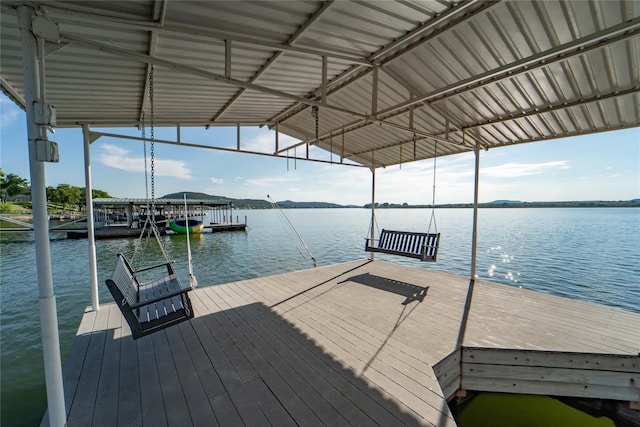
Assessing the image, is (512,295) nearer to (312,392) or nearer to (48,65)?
(312,392)

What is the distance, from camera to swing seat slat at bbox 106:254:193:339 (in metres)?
2.35

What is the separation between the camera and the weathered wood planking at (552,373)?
2.66 m

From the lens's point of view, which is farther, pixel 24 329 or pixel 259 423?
pixel 24 329

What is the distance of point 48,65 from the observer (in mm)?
2406

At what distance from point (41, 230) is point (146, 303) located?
1.01 metres

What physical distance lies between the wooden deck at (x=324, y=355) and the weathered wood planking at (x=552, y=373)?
0.05 feet

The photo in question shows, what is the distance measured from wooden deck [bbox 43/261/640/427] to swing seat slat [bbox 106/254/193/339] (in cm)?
38

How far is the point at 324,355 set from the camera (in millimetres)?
2691

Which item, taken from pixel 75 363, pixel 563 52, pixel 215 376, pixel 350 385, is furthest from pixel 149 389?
pixel 563 52

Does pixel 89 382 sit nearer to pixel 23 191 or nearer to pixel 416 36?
pixel 416 36

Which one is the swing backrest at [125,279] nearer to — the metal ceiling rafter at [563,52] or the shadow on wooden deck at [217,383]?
the shadow on wooden deck at [217,383]

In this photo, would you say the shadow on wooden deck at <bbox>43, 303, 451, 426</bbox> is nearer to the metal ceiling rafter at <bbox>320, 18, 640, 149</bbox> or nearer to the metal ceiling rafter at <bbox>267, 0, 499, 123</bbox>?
the metal ceiling rafter at <bbox>320, 18, 640, 149</bbox>

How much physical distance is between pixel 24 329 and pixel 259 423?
6246mm

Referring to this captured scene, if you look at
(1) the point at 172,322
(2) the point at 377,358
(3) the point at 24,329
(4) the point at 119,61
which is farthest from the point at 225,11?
(3) the point at 24,329
